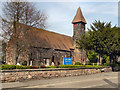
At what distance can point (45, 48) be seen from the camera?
40.5m

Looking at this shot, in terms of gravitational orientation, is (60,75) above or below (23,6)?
below

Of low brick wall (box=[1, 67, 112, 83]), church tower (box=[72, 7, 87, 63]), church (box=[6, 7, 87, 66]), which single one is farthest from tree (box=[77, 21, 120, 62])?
church tower (box=[72, 7, 87, 63])

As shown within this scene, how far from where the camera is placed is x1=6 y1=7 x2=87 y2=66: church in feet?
103

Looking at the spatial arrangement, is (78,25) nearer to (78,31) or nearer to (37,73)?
(78,31)

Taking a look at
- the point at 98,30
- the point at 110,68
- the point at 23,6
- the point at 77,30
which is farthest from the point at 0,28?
the point at 77,30

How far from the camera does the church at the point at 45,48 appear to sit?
31.4 meters

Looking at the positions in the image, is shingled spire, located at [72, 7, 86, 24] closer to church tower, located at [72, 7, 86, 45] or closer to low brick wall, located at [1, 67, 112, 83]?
church tower, located at [72, 7, 86, 45]

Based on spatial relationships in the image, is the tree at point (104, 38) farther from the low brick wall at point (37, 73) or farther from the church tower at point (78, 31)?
the church tower at point (78, 31)

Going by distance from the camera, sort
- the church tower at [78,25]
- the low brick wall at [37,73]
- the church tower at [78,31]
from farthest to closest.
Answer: the church tower at [78,25]
the church tower at [78,31]
the low brick wall at [37,73]

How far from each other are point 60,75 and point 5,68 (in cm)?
748

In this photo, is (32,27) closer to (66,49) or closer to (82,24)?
(66,49)

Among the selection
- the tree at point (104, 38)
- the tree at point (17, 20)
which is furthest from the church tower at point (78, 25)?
the tree at point (17, 20)

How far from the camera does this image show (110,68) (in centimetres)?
3175

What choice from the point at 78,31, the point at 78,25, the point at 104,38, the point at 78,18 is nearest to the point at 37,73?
the point at 104,38
